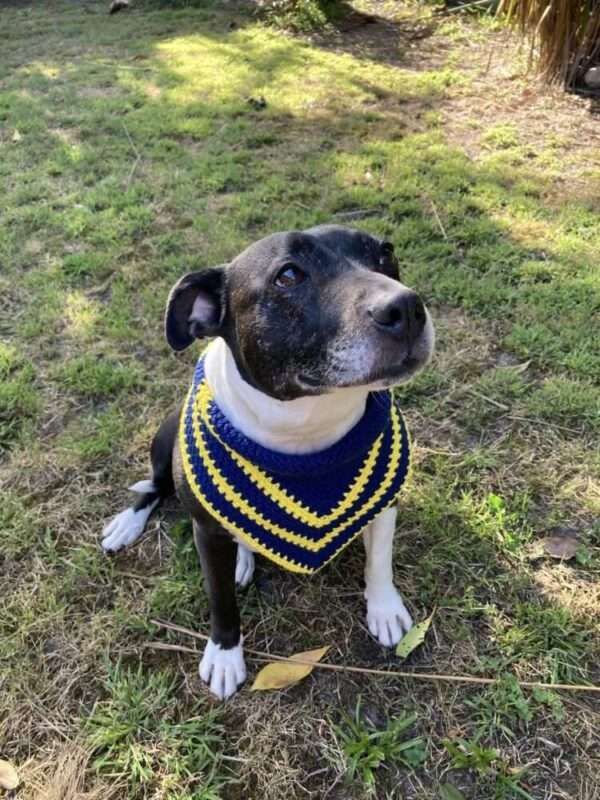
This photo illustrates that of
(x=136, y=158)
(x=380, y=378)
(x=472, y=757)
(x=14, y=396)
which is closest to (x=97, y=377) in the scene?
(x=14, y=396)

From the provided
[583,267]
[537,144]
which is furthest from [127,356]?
[537,144]

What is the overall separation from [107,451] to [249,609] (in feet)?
3.33

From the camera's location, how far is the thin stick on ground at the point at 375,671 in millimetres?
2119

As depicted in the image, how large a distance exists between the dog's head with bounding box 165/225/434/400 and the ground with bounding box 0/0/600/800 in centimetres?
100

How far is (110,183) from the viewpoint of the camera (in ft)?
16.6

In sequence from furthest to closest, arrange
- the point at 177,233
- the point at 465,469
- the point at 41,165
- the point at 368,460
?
the point at 41,165 → the point at 177,233 → the point at 465,469 → the point at 368,460

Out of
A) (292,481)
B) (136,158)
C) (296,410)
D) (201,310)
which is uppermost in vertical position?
(201,310)

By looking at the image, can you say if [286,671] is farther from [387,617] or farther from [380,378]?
[380,378]

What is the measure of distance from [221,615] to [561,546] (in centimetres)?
125

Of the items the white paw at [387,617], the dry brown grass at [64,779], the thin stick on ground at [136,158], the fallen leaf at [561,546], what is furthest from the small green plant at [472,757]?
the thin stick on ground at [136,158]

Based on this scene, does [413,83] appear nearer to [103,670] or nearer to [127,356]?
[127,356]

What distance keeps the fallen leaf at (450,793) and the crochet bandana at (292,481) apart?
2.38ft

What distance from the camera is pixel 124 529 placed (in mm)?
2639

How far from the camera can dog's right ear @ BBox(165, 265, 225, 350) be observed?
2041 millimetres
